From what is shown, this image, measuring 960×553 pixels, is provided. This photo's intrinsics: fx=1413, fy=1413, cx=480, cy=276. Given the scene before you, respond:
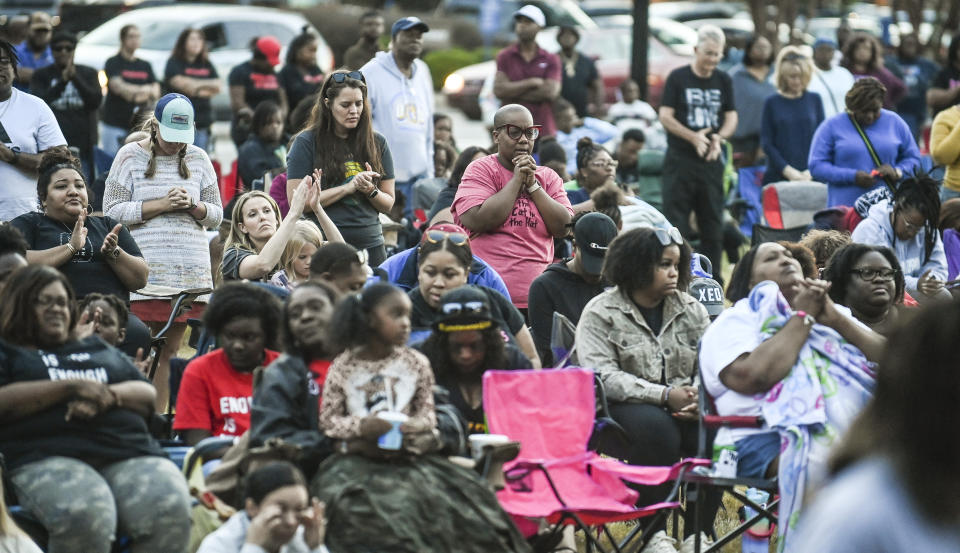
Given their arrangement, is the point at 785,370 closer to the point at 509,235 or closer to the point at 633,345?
the point at 633,345

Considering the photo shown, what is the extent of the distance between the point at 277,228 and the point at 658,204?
5.27 m

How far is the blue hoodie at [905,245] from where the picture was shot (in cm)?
748

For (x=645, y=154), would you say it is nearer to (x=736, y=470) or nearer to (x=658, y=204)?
(x=658, y=204)

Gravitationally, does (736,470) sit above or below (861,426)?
below

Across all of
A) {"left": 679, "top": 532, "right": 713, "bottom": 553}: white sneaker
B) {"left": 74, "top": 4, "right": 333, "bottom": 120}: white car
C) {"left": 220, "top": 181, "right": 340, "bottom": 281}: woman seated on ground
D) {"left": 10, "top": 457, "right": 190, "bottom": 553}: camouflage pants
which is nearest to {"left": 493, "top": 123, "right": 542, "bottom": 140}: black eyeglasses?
{"left": 220, "top": 181, "right": 340, "bottom": 281}: woman seated on ground

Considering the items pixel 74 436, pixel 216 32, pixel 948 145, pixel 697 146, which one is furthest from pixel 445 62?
pixel 74 436

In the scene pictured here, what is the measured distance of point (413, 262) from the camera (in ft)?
20.7

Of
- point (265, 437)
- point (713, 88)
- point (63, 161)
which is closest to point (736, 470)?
point (265, 437)

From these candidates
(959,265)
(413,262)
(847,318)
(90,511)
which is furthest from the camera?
(959,265)

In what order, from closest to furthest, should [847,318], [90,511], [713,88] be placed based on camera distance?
1. [90,511]
2. [847,318]
3. [713,88]

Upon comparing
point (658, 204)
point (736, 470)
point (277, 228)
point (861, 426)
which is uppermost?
point (861, 426)

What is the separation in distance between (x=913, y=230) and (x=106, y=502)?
4767mm

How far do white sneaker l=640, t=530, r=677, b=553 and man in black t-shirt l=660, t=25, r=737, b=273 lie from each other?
509cm

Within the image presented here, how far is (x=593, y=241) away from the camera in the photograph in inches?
246
